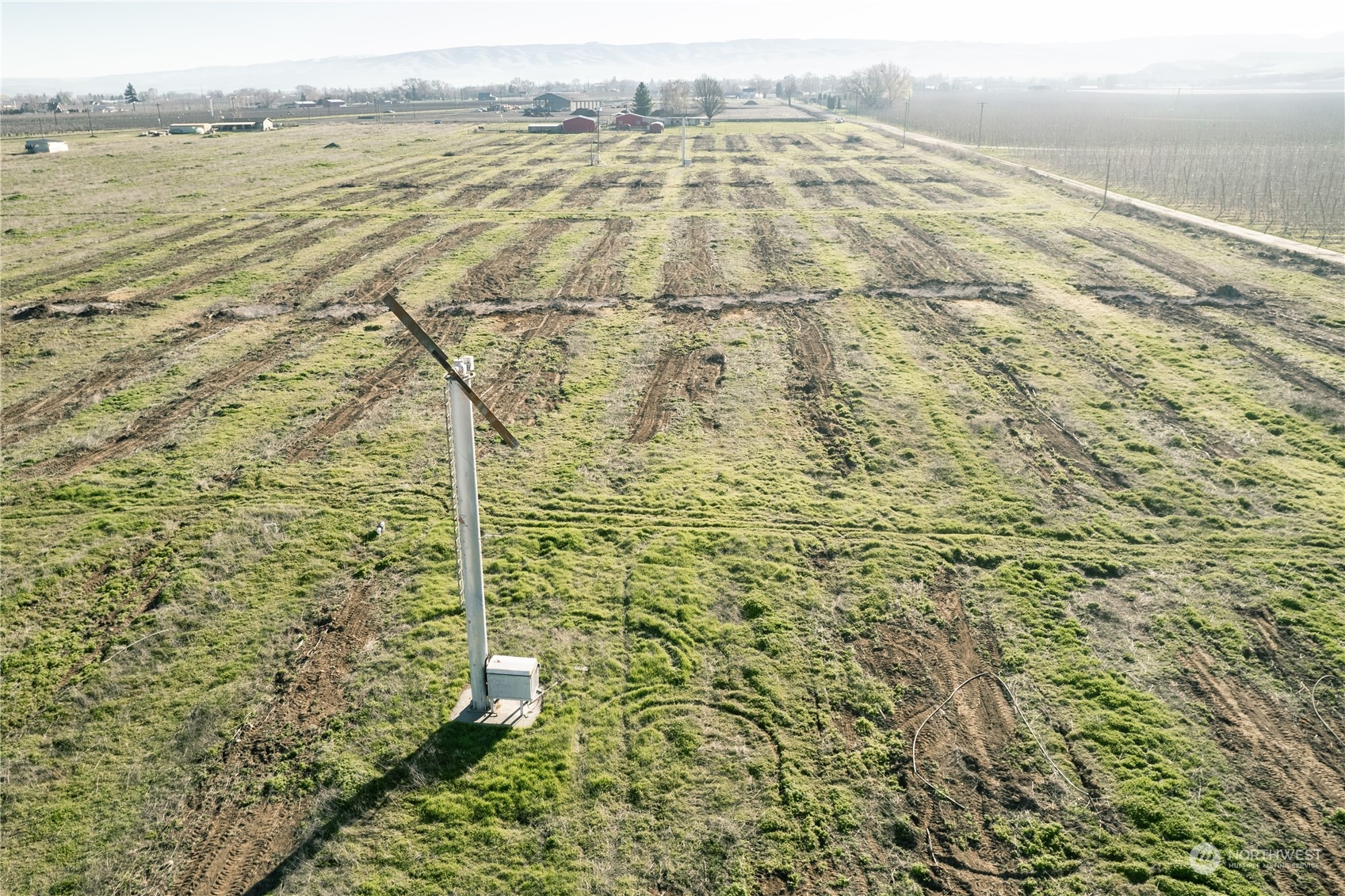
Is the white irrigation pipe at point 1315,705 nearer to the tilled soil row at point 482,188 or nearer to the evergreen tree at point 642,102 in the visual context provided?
the tilled soil row at point 482,188

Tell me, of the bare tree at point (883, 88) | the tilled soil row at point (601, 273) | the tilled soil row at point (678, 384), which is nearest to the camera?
the tilled soil row at point (678, 384)

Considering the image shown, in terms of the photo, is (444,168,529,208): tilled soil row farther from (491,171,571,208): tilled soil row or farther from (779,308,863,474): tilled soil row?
(779,308,863,474): tilled soil row

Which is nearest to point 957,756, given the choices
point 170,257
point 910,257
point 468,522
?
point 468,522

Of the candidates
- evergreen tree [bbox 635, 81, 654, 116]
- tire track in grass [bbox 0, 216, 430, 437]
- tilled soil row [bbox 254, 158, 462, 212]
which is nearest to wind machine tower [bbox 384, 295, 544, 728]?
tire track in grass [bbox 0, 216, 430, 437]

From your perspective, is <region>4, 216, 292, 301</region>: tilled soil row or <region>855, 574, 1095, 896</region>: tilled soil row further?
<region>4, 216, 292, 301</region>: tilled soil row

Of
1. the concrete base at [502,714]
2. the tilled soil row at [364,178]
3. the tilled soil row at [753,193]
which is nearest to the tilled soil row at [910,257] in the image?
the tilled soil row at [753,193]

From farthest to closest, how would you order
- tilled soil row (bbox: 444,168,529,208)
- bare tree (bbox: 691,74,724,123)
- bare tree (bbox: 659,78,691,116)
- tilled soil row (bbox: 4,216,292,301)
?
bare tree (bbox: 659,78,691,116), bare tree (bbox: 691,74,724,123), tilled soil row (bbox: 444,168,529,208), tilled soil row (bbox: 4,216,292,301)

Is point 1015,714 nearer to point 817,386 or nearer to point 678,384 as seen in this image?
point 817,386
